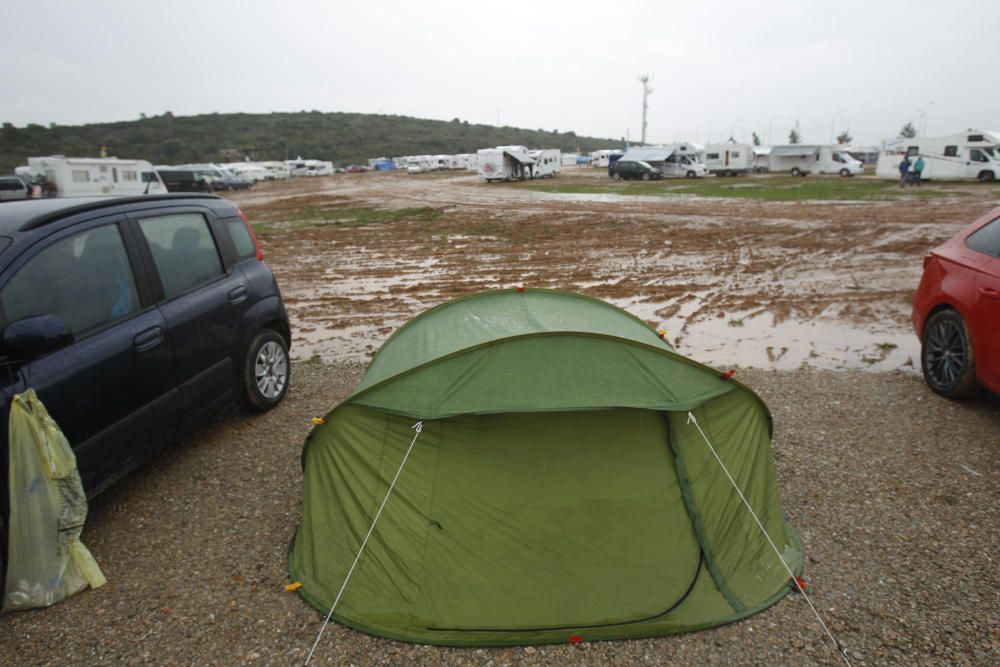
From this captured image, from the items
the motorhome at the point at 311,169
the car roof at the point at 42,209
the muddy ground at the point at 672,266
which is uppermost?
the motorhome at the point at 311,169

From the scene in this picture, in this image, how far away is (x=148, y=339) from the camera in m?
3.88

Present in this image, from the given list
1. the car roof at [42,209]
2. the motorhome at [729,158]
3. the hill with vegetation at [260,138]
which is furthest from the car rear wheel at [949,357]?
the hill with vegetation at [260,138]

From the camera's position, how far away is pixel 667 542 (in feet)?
10.1

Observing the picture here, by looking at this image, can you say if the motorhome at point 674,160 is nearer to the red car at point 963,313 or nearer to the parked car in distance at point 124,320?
the red car at point 963,313

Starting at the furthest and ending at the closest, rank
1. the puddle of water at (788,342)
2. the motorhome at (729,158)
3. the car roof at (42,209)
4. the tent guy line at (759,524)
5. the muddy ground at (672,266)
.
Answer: the motorhome at (729,158)
the muddy ground at (672,266)
the puddle of water at (788,342)
the car roof at (42,209)
the tent guy line at (759,524)

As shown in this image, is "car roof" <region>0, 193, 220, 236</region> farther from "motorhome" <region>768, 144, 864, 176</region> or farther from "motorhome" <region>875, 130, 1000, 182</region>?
"motorhome" <region>768, 144, 864, 176</region>

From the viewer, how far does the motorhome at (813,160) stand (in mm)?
39875

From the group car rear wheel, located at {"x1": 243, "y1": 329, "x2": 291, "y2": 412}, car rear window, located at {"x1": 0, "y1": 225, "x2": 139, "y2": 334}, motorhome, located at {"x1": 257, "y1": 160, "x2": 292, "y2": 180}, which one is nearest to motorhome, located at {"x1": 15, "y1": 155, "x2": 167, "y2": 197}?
car rear wheel, located at {"x1": 243, "y1": 329, "x2": 291, "y2": 412}

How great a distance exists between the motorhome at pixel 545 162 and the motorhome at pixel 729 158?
38.3 feet

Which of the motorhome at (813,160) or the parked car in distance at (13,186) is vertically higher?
the motorhome at (813,160)

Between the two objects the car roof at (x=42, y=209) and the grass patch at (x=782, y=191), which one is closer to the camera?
the car roof at (x=42, y=209)

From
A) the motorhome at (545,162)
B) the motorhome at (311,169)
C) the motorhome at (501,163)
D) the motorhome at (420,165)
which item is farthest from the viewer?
the motorhome at (311,169)

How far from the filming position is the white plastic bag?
9.53 feet

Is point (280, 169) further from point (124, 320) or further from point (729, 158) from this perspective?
point (124, 320)
